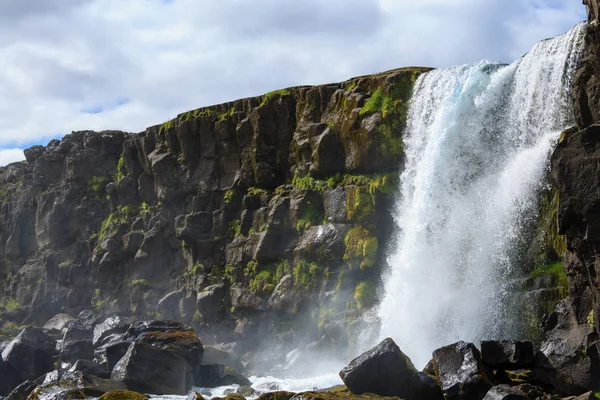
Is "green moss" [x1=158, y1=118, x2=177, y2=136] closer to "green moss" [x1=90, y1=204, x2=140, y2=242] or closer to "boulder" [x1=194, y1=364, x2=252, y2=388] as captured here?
"green moss" [x1=90, y1=204, x2=140, y2=242]

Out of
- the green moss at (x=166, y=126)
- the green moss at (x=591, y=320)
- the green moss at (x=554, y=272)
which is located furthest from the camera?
the green moss at (x=166, y=126)

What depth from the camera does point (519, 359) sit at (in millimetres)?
20594

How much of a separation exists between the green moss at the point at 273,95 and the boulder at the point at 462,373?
83.5 feet

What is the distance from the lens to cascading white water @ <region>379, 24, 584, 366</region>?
28.9 metres

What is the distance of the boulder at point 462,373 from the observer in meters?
18.7

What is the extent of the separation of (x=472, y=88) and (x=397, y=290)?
31.7ft

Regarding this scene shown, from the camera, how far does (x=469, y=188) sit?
3231 cm

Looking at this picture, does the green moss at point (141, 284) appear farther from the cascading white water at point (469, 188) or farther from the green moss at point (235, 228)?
the cascading white water at point (469, 188)

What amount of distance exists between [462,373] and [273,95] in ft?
89.5

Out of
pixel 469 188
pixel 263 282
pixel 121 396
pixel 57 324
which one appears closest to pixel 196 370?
pixel 121 396

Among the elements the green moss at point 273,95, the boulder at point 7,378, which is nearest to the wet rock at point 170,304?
the boulder at point 7,378

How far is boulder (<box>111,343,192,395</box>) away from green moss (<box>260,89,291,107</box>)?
62.2 ft

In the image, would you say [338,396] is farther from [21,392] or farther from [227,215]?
[227,215]

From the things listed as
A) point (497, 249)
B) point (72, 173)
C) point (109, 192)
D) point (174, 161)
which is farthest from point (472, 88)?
point (72, 173)
